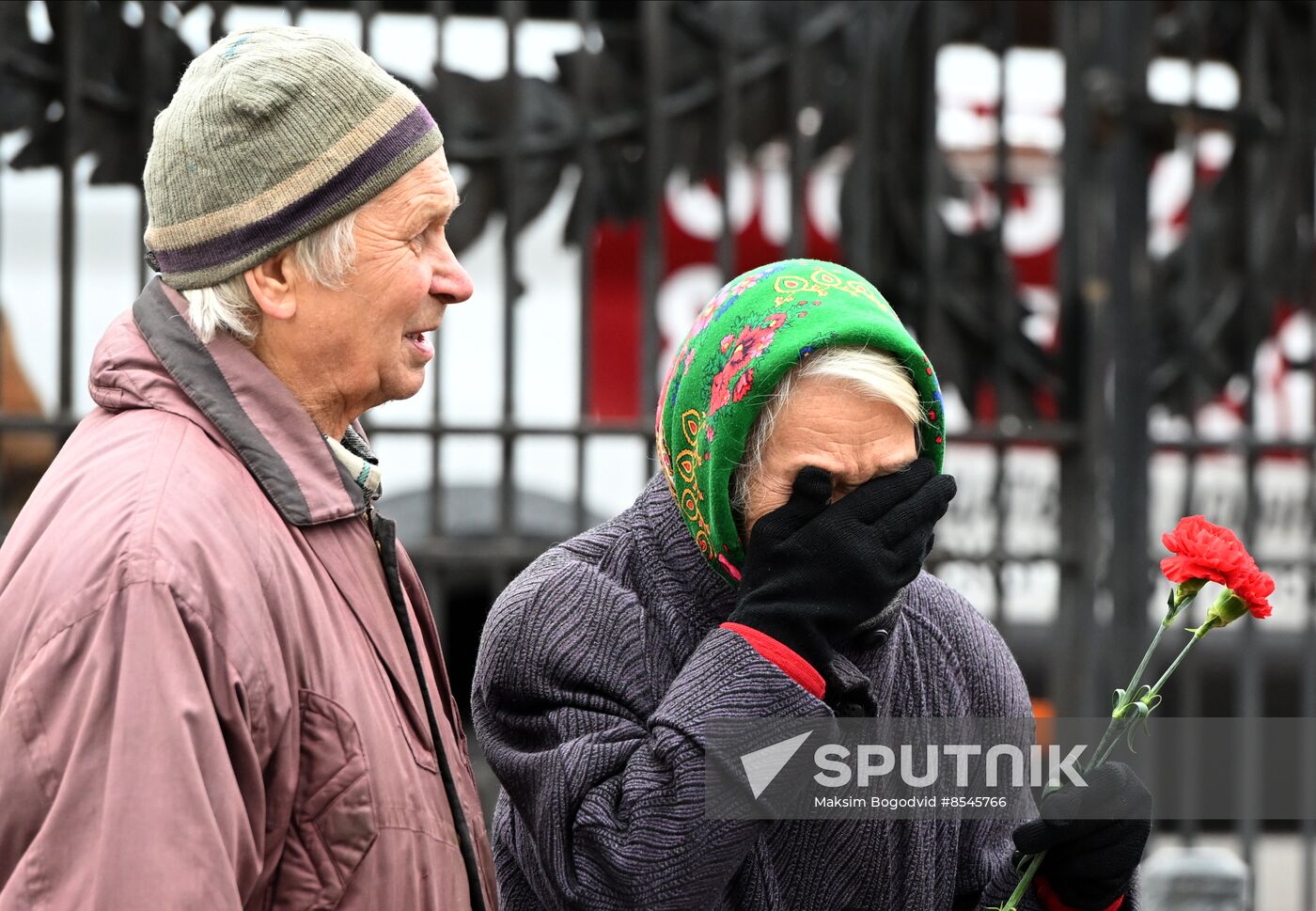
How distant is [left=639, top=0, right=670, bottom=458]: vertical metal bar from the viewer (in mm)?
4023

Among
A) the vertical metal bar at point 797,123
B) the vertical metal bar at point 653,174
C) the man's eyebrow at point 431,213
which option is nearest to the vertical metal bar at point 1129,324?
the vertical metal bar at point 797,123

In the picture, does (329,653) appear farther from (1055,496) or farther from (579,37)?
(1055,496)

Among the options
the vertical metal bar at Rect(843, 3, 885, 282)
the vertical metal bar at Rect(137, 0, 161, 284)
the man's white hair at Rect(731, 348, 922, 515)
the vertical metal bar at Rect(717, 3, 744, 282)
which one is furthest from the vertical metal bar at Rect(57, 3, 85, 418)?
the man's white hair at Rect(731, 348, 922, 515)

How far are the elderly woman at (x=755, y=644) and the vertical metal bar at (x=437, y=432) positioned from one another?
6.27 feet

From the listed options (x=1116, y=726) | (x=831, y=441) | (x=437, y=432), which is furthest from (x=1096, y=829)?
(x=437, y=432)

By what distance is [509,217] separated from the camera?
13.0ft

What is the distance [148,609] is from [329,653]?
23 cm

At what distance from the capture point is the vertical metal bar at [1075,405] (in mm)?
4359

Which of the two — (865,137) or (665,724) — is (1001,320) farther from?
(665,724)

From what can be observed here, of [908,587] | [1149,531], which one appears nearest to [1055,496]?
[1149,531]

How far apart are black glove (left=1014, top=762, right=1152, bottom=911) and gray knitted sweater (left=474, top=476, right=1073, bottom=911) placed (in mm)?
124

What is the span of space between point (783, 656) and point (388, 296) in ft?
1.92

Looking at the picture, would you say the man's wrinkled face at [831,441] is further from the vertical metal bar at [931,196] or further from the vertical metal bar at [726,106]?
the vertical metal bar at [931,196]

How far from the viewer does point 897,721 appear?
2.02 m
